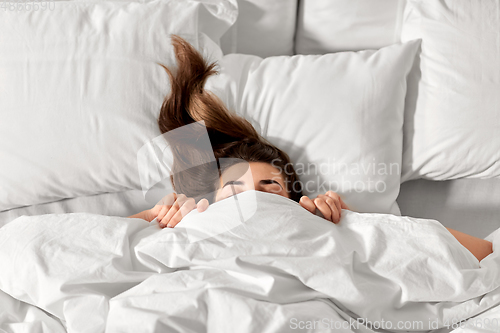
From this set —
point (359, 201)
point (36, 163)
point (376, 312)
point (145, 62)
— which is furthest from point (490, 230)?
point (36, 163)

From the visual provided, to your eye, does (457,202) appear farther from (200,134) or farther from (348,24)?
(200,134)

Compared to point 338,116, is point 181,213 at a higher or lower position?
lower

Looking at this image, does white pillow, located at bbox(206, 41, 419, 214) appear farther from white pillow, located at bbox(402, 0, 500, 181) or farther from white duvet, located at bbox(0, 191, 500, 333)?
white duvet, located at bbox(0, 191, 500, 333)

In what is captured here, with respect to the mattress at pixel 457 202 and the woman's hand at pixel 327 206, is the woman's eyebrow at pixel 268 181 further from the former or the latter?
the mattress at pixel 457 202

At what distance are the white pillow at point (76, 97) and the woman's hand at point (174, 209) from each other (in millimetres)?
133

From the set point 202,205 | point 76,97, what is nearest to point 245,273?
point 202,205

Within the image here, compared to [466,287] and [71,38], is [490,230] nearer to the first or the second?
[466,287]

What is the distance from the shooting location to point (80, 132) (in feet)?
2.98

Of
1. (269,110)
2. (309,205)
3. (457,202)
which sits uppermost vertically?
(269,110)

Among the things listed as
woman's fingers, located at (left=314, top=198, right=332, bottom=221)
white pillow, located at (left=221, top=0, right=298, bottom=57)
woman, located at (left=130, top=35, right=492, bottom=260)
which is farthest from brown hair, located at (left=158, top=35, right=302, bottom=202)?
white pillow, located at (left=221, top=0, right=298, bottom=57)

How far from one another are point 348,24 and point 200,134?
54 cm

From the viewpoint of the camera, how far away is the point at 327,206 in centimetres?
81

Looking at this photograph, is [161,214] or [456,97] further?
[456,97]

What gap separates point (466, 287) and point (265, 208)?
0.37m
